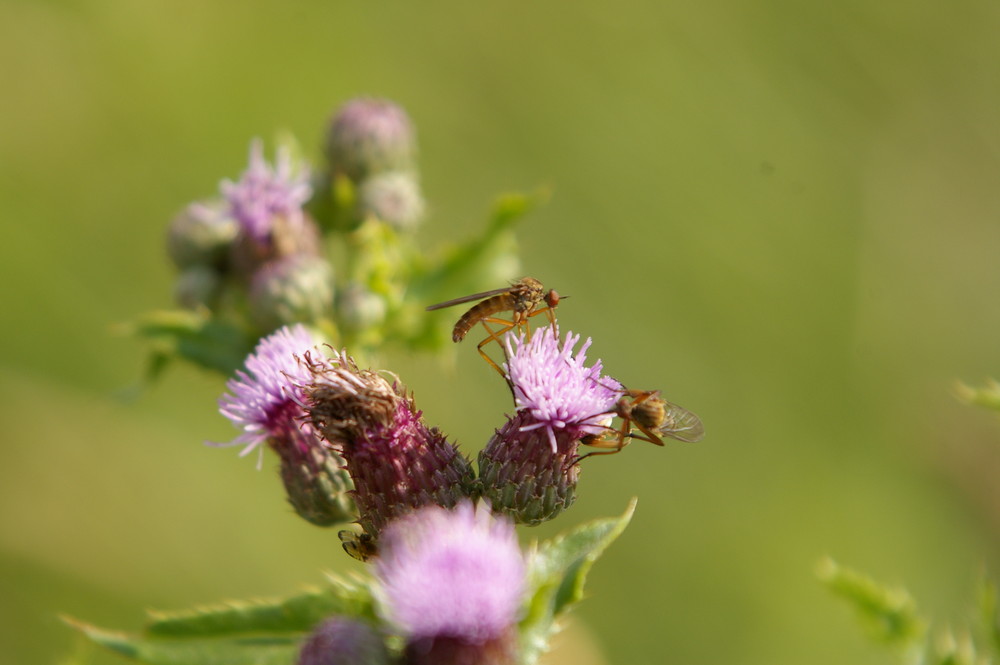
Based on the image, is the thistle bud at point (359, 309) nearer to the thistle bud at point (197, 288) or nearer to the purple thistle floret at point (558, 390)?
the thistle bud at point (197, 288)

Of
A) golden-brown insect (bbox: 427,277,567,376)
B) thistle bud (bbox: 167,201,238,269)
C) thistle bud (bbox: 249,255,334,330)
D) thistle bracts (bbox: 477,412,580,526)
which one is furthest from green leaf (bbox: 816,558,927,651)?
thistle bud (bbox: 167,201,238,269)

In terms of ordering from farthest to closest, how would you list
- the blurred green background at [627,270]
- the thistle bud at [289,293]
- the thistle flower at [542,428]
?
the blurred green background at [627,270]
the thistle bud at [289,293]
the thistle flower at [542,428]

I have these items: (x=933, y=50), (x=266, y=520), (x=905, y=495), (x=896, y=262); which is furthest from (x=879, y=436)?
(x=266, y=520)

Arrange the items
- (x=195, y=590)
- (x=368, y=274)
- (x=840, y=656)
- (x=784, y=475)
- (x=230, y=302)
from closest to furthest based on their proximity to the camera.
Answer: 1. (x=368, y=274)
2. (x=230, y=302)
3. (x=195, y=590)
4. (x=840, y=656)
5. (x=784, y=475)

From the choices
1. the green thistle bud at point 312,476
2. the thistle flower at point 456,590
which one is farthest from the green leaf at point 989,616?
the green thistle bud at point 312,476

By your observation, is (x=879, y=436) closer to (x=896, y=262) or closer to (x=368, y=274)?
(x=896, y=262)
